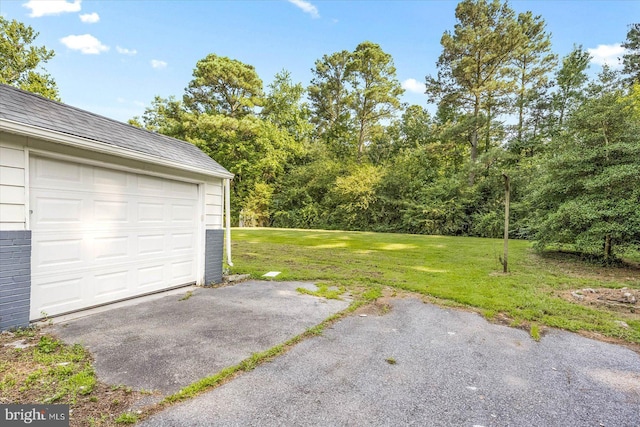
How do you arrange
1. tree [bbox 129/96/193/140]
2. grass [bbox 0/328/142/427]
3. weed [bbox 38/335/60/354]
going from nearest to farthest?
grass [bbox 0/328/142/427] < weed [bbox 38/335/60/354] < tree [bbox 129/96/193/140]

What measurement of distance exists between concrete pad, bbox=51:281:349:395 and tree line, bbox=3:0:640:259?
6.97 meters

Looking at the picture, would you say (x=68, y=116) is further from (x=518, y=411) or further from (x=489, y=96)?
(x=489, y=96)

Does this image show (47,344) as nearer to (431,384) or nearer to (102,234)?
(102,234)

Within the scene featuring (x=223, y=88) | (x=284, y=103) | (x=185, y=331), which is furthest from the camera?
(x=284, y=103)

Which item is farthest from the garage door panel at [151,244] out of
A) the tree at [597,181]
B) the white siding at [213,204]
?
the tree at [597,181]

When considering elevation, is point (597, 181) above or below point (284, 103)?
below

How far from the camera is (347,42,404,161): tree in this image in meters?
19.5

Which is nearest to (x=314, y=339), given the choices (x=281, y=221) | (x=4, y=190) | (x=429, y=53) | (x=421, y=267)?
(x=4, y=190)

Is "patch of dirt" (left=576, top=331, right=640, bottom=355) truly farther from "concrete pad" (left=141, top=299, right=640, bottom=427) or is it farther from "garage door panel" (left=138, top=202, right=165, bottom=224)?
"garage door panel" (left=138, top=202, right=165, bottom=224)

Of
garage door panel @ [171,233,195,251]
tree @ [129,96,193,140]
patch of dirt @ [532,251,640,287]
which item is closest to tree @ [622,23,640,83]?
patch of dirt @ [532,251,640,287]

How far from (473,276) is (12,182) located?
276 inches

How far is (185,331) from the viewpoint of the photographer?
3.22 m

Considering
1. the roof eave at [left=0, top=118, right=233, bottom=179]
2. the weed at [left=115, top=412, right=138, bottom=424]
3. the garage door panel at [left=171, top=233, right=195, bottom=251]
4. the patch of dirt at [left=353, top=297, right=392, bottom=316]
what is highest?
the roof eave at [left=0, top=118, right=233, bottom=179]

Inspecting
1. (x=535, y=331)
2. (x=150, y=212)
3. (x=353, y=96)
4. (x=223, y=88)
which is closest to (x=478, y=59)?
(x=353, y=96)
